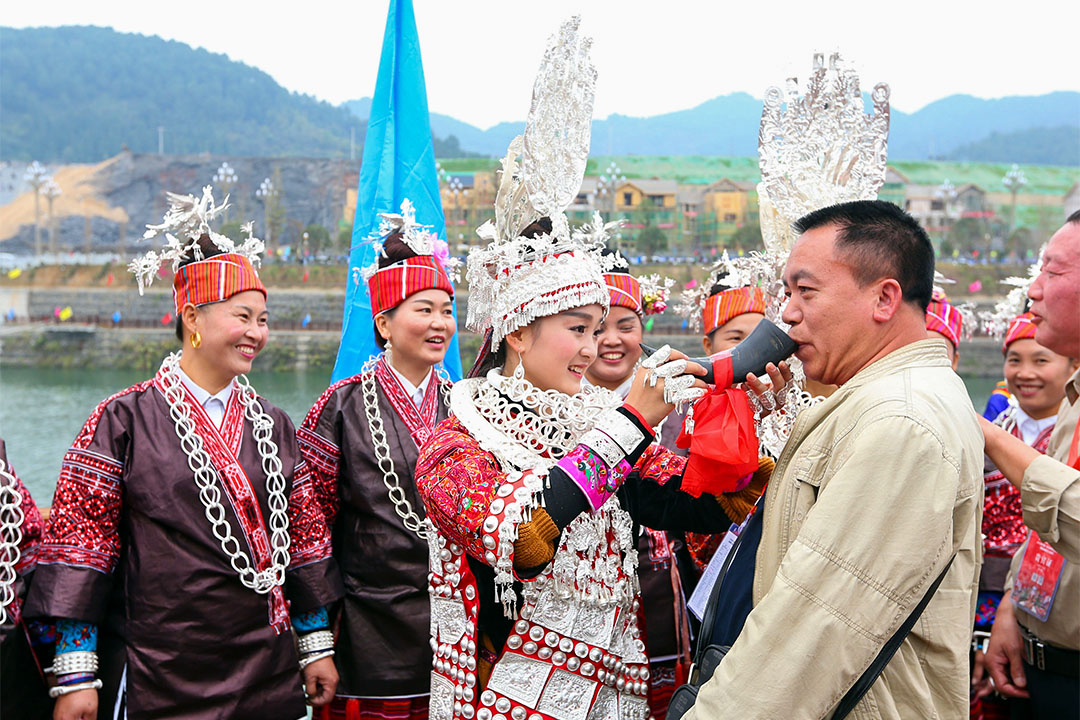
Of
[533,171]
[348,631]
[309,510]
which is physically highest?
[533,171]

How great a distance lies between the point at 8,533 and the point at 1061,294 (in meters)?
3.19

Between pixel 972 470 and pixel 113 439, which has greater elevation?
pixel 972 470

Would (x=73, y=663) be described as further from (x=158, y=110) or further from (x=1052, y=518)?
(x=158, y=110)

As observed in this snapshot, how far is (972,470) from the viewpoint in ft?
5.27

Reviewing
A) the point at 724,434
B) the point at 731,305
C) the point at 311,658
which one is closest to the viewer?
the point at 724,434

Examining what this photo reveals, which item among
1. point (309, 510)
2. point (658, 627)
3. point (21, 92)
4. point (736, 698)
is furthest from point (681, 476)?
point (21, 92)

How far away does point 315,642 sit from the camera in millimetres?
3121

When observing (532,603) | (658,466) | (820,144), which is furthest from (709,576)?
(820,144)

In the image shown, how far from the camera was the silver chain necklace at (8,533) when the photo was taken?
277 centimetres

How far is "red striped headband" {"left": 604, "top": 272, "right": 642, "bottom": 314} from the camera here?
3.65 meters

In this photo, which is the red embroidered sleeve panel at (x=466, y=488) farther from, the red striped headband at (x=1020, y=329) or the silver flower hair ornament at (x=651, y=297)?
the red striped headband at (x=1020, y=329)

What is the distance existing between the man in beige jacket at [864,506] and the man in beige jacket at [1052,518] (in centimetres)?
52

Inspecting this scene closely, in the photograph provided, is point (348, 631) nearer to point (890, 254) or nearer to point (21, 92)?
point (890, 254)

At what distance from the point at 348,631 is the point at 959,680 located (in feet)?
7.10
